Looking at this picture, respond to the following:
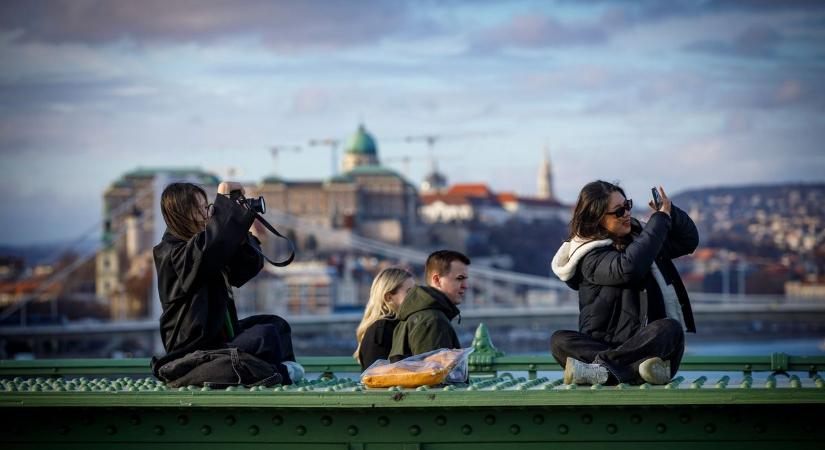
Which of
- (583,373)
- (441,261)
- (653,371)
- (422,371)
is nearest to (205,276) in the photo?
(422,371)

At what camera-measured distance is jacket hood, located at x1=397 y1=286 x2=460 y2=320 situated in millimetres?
5312

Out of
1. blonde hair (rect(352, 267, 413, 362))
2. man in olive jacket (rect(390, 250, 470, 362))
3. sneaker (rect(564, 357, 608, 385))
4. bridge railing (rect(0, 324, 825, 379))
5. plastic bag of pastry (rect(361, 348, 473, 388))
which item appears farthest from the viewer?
blonde hair (rect(352, 267, 413, 362))

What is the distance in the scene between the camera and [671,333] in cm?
429

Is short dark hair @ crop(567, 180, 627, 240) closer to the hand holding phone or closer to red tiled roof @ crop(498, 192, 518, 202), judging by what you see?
the hand holding phone

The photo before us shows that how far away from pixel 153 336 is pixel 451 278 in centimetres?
7424

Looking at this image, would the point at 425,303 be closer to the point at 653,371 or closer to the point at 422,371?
the point at 422,371

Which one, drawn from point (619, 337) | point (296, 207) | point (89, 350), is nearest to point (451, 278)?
point (619, 337)

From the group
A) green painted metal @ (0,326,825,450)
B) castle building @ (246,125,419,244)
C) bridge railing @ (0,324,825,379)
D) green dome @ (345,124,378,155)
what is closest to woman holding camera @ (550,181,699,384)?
green painted metal @ (0,326,825,450)

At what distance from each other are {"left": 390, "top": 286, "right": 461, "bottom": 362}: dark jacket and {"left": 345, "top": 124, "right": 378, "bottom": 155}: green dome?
143 metres

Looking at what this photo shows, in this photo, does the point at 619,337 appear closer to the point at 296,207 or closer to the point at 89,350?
the point at 89,350

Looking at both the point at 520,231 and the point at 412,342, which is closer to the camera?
the point at 412,342

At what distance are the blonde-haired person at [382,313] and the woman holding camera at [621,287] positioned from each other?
136 centimetres

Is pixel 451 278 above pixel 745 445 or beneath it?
above

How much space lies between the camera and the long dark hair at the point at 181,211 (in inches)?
185
